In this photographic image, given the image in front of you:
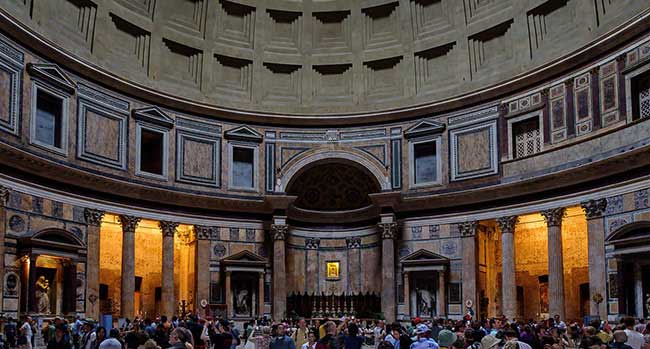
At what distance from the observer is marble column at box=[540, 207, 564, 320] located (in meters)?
32.8

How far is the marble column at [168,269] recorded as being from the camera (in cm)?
3678

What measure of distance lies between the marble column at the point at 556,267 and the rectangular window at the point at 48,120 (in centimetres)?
2157

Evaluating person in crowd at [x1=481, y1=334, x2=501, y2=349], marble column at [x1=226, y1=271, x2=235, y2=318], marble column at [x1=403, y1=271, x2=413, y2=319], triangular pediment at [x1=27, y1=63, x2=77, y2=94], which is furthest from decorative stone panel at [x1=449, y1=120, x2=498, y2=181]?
person in crowd at [x1=481, y1=334, x2=501, y2=349]

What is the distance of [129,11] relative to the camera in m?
37.2

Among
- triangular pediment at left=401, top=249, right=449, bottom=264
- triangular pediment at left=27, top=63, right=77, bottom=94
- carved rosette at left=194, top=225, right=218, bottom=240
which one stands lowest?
triangular pediment at left=401, top=249, right=449, bottom=264

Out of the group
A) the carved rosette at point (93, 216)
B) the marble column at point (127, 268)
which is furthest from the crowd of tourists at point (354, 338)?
the marble column at point (127, 268)

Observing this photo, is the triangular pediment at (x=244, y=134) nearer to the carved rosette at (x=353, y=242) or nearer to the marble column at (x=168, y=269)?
the marble column at (x=168, y=269)

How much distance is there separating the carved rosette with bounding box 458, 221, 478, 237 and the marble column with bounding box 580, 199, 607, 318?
22.8ft

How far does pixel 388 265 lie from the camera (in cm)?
3909

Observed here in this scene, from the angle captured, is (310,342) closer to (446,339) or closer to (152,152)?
(446,339)

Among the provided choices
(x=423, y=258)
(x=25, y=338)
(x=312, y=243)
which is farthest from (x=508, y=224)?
(x=25, y=338)

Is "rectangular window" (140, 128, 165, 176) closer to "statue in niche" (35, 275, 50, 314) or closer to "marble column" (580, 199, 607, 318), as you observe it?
"statue in niche" (35, 275, 50, 314)

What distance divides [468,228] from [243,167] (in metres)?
12.5

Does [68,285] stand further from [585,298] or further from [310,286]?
[585,298]
